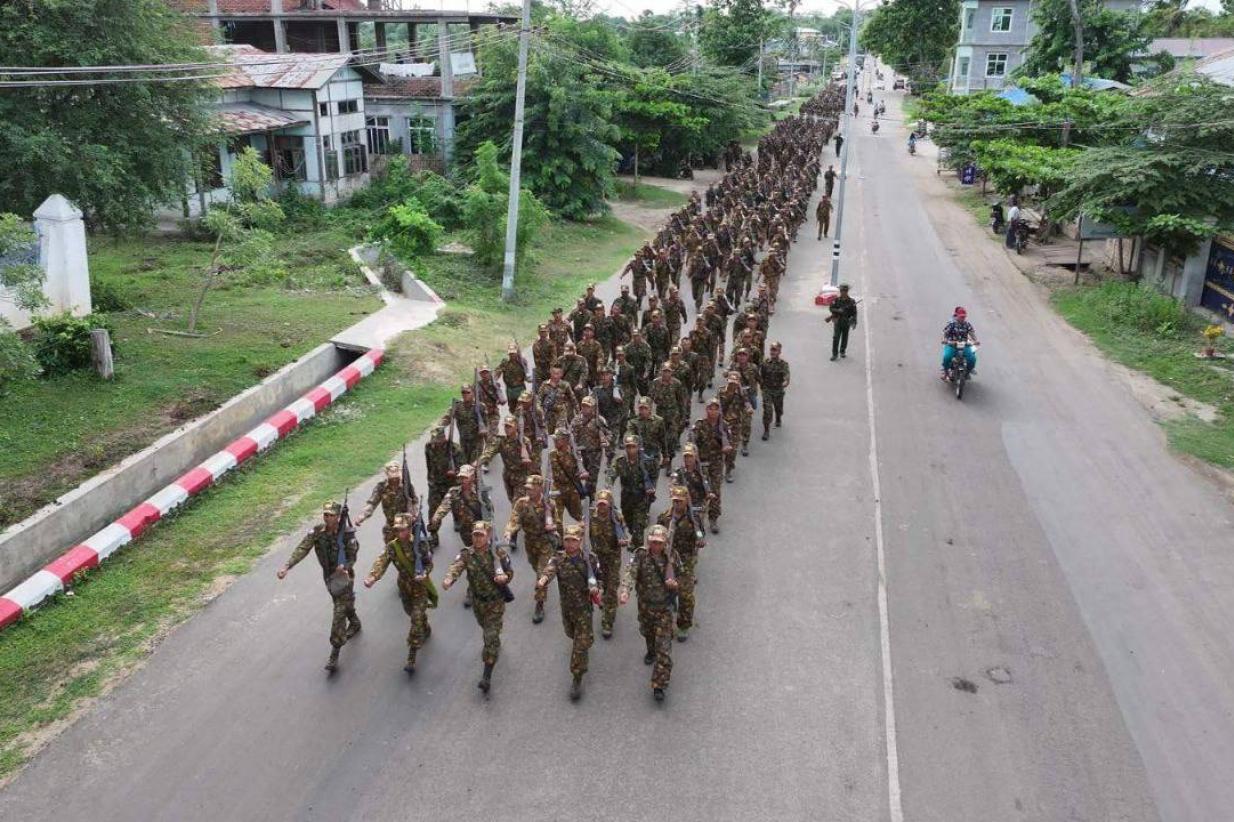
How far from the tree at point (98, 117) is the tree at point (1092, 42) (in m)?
34.0

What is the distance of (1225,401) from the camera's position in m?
14.2

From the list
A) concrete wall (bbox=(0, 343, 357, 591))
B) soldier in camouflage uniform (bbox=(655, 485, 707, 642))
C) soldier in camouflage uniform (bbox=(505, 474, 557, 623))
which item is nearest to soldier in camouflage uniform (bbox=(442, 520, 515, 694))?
soldier in camouflage uniform (bbox=(505, 474, 557, 623))

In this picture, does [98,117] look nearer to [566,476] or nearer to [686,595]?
[566,476]

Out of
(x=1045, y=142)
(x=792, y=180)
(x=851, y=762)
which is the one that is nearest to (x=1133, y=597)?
(x=851, y=762)

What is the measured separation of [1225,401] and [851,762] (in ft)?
34.9

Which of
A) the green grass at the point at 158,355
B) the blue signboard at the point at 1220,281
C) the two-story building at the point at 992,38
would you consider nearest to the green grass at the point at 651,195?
the green grass at the point at 158,355

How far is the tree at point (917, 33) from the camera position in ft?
229

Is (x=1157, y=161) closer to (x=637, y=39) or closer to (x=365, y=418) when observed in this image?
(x=365, y=418)

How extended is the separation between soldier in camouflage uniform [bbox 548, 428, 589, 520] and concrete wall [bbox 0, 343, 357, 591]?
474 centimetres

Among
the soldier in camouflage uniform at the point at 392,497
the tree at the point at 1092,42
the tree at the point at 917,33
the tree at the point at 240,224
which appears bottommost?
the soldier in camouflage uniform at the point at 392,497

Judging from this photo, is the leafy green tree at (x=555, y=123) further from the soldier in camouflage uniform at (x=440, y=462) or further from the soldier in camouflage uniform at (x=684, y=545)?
the soldier in camouflage uniform at (x=684, y=545)

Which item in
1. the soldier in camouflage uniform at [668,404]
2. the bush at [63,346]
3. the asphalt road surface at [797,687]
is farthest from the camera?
the bush at [63,346]

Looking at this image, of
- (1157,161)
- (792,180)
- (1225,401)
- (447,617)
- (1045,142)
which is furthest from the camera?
(792,180)

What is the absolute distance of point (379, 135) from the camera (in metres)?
32.1
